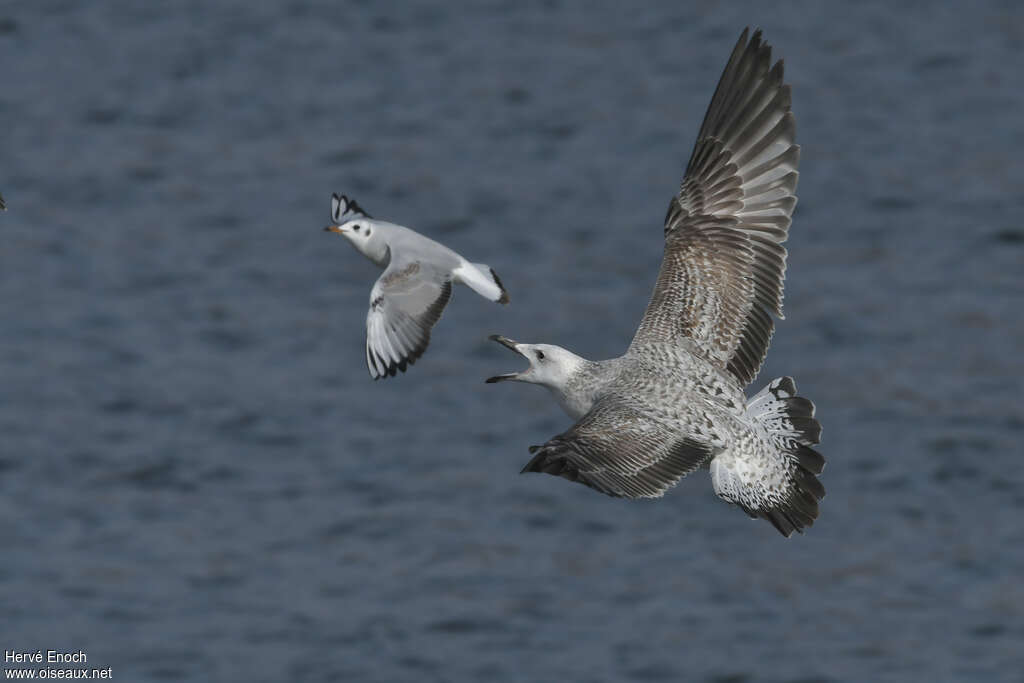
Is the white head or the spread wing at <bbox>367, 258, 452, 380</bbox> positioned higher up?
the white head

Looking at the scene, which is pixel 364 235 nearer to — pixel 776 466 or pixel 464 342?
pixel 776 466

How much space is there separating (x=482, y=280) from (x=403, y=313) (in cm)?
39

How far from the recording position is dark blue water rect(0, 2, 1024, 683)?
20391 millimetres

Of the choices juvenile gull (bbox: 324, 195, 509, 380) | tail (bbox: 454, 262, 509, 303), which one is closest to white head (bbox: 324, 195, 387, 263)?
juvenile gull (bbox: 324, 195, 509, 380)

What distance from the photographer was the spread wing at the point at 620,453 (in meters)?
7.87

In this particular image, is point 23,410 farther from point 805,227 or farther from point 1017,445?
point 1017,445

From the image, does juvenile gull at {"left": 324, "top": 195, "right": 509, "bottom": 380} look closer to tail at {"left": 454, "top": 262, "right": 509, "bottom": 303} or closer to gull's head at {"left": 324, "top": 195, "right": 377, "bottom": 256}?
tail at {"left": 454, "top": 262, "right": 509, "bottom": 303}

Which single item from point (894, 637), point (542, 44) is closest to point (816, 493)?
point (894, 637)

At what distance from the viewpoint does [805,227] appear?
25.6 meters

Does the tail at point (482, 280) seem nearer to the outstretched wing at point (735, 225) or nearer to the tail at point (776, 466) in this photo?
the outstretched wing at point (735, 225)

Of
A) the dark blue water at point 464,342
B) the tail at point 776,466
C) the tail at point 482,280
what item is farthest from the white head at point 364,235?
the dark blue water at point 464,342

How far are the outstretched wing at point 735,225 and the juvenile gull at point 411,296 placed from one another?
→ 109cm

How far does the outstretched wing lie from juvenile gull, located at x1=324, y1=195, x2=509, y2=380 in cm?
109

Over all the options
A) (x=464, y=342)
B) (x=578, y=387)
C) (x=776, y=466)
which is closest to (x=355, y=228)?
(x=578, y=387)
